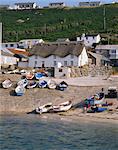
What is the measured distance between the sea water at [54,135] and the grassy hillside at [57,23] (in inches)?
1611

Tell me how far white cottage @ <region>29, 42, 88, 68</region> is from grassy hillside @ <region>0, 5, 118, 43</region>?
65.3ft

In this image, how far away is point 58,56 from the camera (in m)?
57.1

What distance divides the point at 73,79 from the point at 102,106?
947cm

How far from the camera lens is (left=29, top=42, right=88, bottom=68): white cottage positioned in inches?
2248

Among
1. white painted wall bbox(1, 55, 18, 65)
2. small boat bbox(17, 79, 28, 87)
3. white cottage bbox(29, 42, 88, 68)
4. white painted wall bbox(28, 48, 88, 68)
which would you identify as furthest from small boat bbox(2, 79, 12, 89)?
white painted wall bbox(1, 55, 18, 65)

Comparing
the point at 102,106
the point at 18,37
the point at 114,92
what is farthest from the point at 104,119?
the point at 18,37

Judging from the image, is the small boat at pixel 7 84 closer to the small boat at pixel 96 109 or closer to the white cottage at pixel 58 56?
the small boat at pixel 96 109

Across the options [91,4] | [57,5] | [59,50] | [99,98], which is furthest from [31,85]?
[57,5]

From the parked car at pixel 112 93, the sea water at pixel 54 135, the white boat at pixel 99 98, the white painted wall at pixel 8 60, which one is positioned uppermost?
the white painted wall at pixel 8 60

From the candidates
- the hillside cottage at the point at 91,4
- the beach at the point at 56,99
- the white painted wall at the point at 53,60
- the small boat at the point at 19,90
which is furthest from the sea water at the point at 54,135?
the hillside cottage at the point at 91,4

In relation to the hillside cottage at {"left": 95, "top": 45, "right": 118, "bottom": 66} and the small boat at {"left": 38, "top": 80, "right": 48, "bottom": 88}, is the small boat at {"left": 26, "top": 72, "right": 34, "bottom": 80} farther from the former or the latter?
the hillside cottage at {"left": 95, "top": 45, "right": 118, "bottom": 66}

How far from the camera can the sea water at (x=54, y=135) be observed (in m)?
29.5

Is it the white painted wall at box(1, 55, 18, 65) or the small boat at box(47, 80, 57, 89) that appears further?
the white painted wall at box(1, 55, 18, 65)

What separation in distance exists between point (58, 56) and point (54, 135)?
24935 mm
